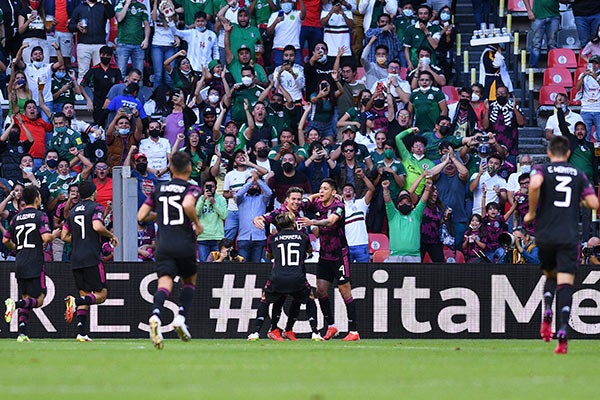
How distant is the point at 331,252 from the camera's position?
1881 centimetres

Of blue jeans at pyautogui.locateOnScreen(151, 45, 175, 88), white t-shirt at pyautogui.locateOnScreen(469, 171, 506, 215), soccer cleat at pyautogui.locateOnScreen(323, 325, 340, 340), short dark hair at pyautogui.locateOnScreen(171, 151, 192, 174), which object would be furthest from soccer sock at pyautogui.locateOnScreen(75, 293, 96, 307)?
blue jeans at pyautogui.locateOnScreen(151, 45, 175, 88)

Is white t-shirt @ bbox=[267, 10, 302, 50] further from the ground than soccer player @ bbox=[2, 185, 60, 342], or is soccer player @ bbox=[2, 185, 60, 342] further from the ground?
white t-shirt @ bbox=[267, 10, 302, 50]

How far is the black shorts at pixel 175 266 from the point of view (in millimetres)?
14297

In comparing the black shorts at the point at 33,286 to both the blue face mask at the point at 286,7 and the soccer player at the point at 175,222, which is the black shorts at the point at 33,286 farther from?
the blue face mask at the point at 286,7

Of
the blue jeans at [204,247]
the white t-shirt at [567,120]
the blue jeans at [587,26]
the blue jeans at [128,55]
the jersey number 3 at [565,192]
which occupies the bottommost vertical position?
the blue jeans at [204,247]

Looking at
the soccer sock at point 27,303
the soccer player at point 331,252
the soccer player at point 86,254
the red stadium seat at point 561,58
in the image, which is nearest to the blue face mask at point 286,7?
the red stadium seat at point 561,58

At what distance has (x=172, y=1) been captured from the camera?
2689 cm

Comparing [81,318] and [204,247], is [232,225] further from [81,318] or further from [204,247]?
[81,318]

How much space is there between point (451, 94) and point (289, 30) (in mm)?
3471

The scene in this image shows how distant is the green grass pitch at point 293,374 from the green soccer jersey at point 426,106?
1045 centimetres

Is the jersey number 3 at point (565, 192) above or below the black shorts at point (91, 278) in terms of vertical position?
above

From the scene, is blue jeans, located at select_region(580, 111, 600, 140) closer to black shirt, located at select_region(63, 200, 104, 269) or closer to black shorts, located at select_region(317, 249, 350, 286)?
black shorts, located at select_region(317, 249, 350, 286)

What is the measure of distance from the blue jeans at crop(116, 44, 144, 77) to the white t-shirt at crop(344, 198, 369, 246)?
20.0ft

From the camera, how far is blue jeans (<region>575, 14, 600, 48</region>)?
27531mm
